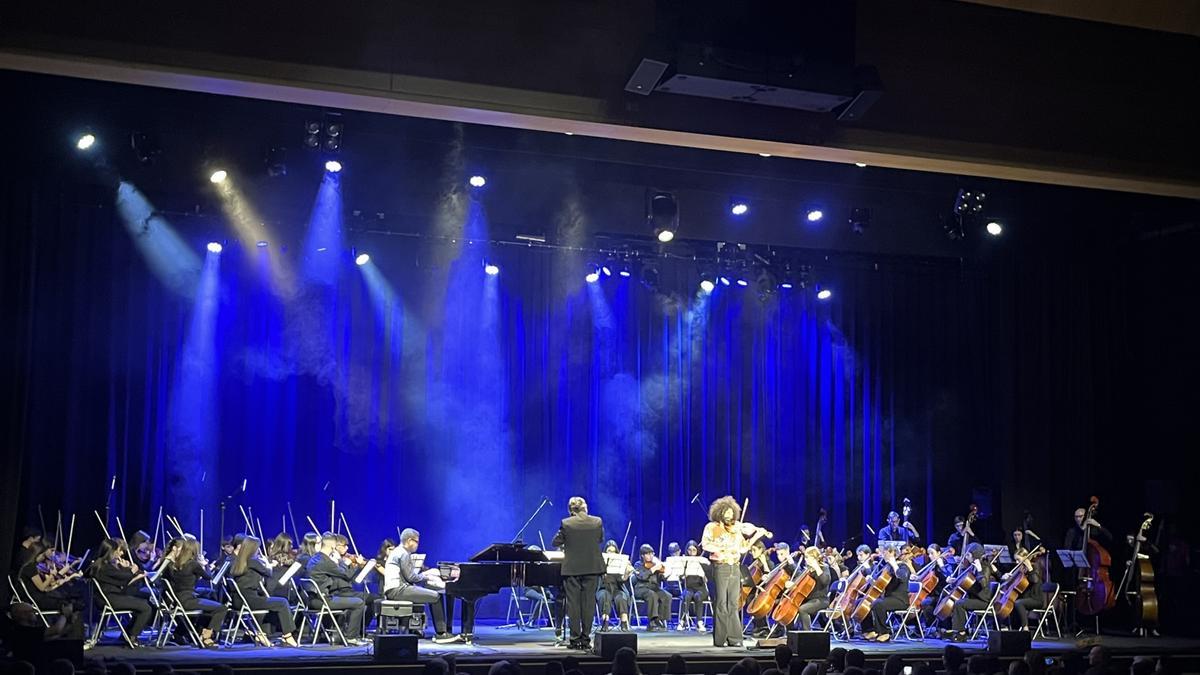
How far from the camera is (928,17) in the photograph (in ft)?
20.4

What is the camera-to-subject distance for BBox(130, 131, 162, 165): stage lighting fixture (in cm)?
1165

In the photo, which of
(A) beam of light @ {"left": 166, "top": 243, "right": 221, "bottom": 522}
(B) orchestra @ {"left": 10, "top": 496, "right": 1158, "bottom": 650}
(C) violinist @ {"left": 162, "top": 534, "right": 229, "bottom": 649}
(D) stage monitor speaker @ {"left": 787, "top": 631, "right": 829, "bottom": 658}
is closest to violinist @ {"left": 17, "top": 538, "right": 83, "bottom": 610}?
(B) orchestra @ {"left": 10, "top": 496, "right": 1158, "bottom": 650}

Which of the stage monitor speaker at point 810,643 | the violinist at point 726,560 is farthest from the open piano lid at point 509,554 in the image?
the stage monitor speaker at point 810,643

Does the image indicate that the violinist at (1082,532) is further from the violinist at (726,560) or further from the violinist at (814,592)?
the violinist at (726,560)

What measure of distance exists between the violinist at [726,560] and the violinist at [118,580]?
4.91 m

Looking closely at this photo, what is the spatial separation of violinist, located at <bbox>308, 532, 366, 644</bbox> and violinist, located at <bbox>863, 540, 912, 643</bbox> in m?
4.97

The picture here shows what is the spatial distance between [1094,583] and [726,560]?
5307mm

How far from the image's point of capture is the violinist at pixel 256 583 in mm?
10070

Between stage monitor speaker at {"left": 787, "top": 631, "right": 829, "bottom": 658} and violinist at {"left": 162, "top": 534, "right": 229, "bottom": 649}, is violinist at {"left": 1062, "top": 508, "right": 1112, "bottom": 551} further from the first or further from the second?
violinist at {"left": 162, "top": 534, "right": 229, "bottom": 649}

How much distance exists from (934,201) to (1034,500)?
414 cm

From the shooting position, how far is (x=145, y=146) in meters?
11.7

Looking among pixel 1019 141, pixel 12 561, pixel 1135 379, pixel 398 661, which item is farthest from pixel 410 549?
pixel 1135 379

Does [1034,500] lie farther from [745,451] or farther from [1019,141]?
[1019,141]

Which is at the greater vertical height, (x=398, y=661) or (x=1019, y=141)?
(x=1019, y=141)
